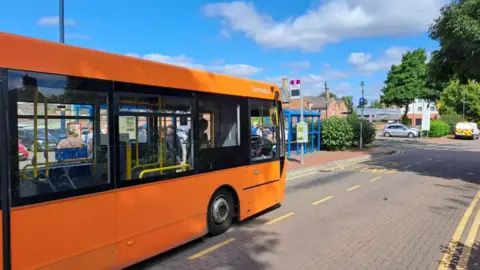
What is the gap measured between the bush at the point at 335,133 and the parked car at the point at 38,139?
820 inches

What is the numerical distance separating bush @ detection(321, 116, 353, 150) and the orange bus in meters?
17.7

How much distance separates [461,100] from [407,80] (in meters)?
15.2

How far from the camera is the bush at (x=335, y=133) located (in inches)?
926

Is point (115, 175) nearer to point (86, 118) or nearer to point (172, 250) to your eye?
point (86, 118)

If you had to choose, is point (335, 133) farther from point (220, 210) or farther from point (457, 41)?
point (220, 210)

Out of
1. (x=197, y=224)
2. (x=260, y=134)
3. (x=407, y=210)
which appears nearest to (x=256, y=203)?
(x=260, y=134)

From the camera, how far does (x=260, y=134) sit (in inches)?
299

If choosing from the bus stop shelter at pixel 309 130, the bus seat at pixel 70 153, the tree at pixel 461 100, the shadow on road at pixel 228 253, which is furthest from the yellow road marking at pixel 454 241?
the tree at pixel 461 100

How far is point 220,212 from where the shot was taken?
6.46m

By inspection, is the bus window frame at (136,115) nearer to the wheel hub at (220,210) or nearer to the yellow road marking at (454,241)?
the wheel hub at (220,210)

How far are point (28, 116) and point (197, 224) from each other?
118 inches

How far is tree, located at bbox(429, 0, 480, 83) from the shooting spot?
1139cm

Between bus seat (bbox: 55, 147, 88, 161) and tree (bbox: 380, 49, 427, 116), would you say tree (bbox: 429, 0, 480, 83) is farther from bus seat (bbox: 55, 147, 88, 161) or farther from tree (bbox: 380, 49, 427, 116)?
tree (bbox: 380, 49, 427, 116)

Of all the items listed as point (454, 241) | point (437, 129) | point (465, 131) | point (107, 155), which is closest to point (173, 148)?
point (107, 155)
